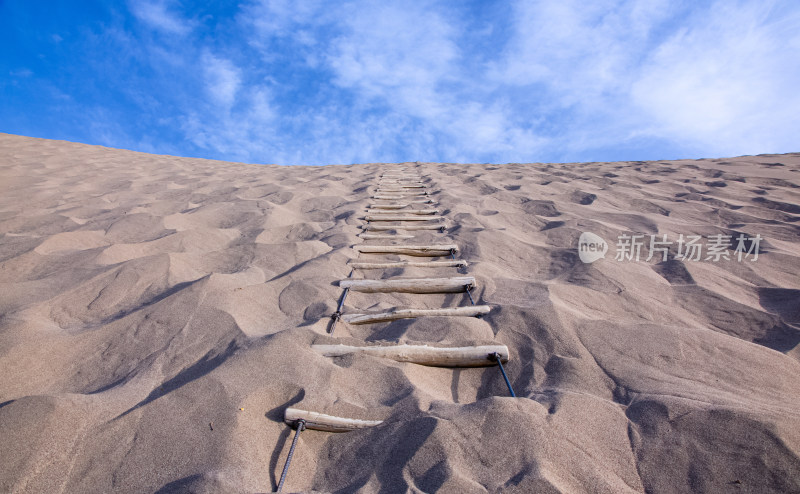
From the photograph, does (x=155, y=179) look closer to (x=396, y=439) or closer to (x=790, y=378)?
(x=396, y=439)

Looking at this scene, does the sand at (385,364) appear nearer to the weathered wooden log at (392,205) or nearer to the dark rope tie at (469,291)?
the dark rope tie at (469,291)

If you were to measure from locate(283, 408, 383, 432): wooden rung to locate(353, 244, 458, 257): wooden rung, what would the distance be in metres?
1.52

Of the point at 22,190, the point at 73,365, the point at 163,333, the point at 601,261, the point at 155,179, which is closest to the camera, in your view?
the point at 73,365

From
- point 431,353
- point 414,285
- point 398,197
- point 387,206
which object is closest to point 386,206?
point 387,206

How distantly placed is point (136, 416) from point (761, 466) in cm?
174

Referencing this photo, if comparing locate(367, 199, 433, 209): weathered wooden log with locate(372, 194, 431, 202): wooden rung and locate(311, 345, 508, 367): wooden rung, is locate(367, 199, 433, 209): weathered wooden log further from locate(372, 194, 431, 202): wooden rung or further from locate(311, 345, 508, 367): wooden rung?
locate(311, 345, 508, 367): wooden rung

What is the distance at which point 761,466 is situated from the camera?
38.3 inches

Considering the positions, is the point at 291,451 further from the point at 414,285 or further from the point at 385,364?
the point at 414,285

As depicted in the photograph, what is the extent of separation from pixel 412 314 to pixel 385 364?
391 mm

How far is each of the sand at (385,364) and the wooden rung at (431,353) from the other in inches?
1.7

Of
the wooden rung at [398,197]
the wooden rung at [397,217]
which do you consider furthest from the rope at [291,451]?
the wooden rung at [398,197]

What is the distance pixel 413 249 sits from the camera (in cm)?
265

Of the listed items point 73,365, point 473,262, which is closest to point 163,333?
point 73,365

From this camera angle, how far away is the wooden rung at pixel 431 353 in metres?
1.47
